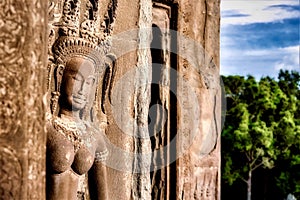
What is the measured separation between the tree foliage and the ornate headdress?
1563cm

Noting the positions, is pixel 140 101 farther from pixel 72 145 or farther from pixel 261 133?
pixel 261 133

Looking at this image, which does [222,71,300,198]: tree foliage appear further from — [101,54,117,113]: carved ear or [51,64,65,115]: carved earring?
[51,64,65,115]: carved earring

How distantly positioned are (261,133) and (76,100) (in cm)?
1611

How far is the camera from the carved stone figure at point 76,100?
90.7 inches

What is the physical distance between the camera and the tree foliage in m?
18.0

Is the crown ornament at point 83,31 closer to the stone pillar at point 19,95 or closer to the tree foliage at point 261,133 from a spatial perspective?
the stone pillar at point 19,95

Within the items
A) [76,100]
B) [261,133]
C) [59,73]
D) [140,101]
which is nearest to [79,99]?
[76,100]

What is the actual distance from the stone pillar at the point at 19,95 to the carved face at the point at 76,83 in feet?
3.95

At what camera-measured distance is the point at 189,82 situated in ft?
11.2

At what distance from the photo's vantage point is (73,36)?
2.38 metres

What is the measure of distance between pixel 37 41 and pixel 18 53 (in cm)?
5

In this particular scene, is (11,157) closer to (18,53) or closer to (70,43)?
(18,53)

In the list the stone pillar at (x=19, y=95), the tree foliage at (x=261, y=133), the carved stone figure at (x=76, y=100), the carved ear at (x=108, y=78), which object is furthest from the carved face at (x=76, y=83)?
the tree foliage at (x=261, y=133)

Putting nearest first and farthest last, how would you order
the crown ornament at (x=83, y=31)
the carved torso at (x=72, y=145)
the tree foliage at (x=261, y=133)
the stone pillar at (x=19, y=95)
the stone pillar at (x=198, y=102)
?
1. the stone pillar at (x=19, y=95)
2. the carved torso at (x=72, y=145)
3. the crown ornament at (x=83, y=31)
4. the stone pillar at (x=198, y=102)
5. the tree foliage at (x=261, y=133)
